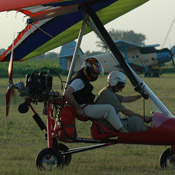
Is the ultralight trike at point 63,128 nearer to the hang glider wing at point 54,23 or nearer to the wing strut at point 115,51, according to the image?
the wing strut at point 115,51

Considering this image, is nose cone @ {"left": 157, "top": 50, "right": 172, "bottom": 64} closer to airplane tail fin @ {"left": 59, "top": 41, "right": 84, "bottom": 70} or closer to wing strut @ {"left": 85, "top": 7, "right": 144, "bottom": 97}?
airplane tail fin @ {"left": 59, "top": 41, "right": 84, "bottom": 70}

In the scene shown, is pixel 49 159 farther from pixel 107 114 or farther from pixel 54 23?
pixel 54 23

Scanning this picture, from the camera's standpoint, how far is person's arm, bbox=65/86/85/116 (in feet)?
21.0

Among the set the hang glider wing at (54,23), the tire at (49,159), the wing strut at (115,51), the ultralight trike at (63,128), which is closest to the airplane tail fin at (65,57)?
the hang glider wing at (54,23)

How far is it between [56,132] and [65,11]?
1529 millimetres

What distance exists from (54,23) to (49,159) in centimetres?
228

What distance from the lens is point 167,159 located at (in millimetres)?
6883

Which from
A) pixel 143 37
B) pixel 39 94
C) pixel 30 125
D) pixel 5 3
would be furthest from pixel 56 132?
pixel 143 37

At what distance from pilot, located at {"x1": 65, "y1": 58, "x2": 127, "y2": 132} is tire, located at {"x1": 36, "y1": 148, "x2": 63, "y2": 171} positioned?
1.85 ft

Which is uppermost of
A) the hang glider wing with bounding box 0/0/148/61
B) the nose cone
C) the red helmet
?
the nose cone

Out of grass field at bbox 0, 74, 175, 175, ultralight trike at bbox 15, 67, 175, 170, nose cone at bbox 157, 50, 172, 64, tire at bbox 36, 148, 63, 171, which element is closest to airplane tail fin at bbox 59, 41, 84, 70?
nose cone at bbox 157, 50, 172, 64

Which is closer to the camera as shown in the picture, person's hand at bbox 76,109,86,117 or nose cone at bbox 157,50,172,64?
person's hand at bbox 76,109,86,117

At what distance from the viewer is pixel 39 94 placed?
6531mm

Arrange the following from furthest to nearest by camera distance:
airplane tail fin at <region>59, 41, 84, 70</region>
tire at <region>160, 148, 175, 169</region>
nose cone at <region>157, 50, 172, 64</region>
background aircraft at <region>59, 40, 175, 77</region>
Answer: airplane tail fin at <region>59, 41, 84, 70</region>, nose cone at <region>157, 50, 172, 64</region>, background aircraft at <region>59, 40, 175, 77</region>, tire at <region>160, 148, 175, 169</region>
